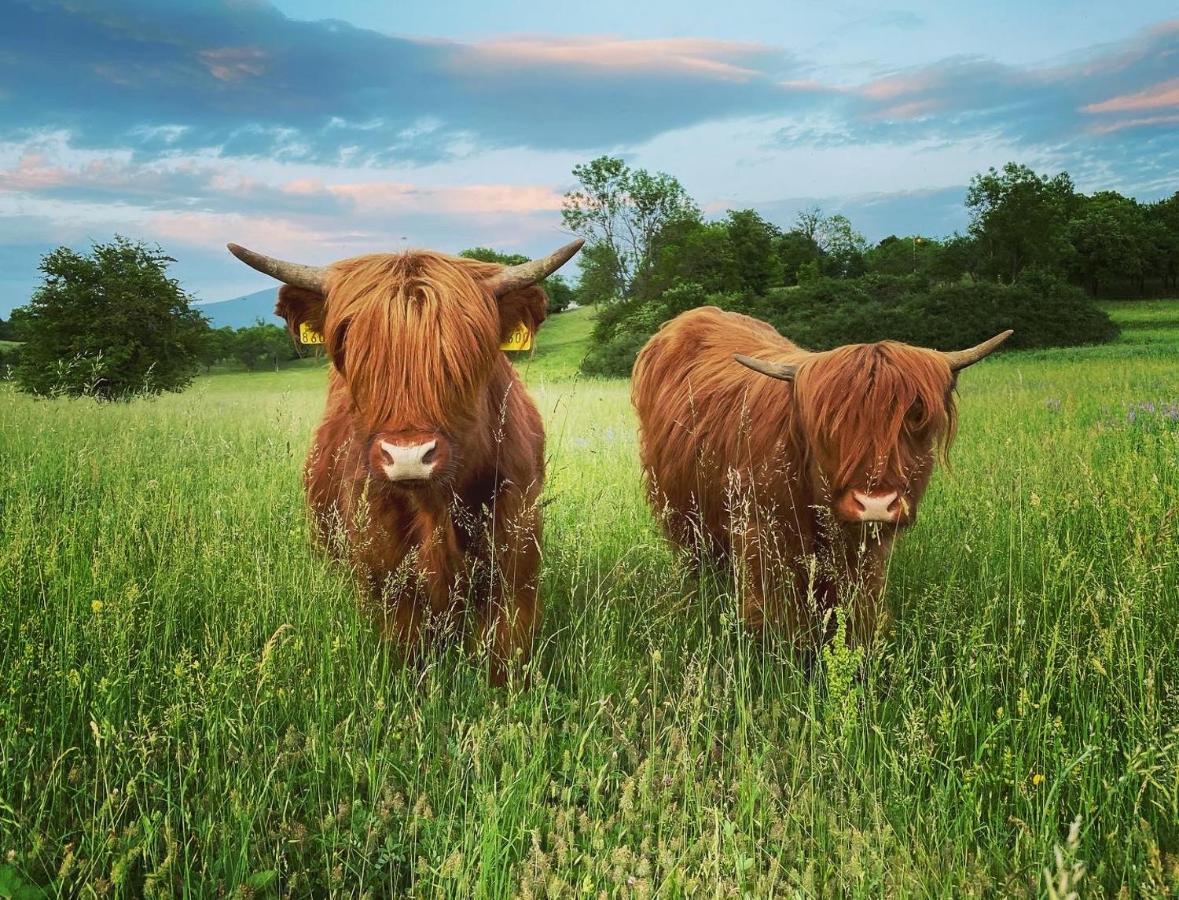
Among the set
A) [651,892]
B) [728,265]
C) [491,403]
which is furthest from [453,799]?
[728,265]

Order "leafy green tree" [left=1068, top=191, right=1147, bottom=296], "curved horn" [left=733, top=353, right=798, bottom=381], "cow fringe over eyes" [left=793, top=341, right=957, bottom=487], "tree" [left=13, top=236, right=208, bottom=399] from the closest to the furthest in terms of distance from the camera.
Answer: "cow fringe over eyes" [left=793, top=341, right=957, bottom=487] < "curved horn" [left=733, top=353, right=798, bottom=381] < "tree" [left=13, top=236, right=208, bottom=399] < "leafy green tree" [left=1068, top=191, right=1147, bottom=296]

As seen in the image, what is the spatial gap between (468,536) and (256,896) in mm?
1838

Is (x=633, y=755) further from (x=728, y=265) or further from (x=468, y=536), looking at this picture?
(x=728, y=265)

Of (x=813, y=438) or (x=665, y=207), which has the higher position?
(x=665, y=207)

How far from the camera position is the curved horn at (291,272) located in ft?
12.1

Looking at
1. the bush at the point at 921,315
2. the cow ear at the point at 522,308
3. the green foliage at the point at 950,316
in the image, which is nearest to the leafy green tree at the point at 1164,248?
the bush at the point at 921,315

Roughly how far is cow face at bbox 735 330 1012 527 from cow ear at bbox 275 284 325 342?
1994 millimetres

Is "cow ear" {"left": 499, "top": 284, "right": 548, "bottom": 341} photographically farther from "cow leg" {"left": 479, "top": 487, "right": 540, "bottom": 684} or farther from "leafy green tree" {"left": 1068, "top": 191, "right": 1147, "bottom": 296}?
"leafy green tree" {"left": 1068, "top": 191, "right": 1147, "bottom": 296}

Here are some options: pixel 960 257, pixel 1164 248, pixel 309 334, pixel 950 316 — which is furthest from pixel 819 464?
pixel 1164 248

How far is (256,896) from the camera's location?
2.26 m

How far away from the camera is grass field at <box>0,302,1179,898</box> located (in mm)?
2238

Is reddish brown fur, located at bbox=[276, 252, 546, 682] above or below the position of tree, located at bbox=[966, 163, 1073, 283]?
below

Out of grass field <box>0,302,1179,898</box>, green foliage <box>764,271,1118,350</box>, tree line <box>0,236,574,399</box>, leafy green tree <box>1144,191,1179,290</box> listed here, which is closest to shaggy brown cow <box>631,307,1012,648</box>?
grass field <box>0,302,1179,898</box>

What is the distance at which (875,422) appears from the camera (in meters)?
3.62
